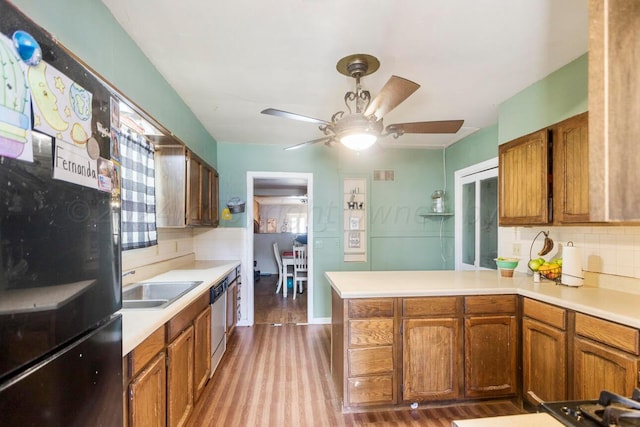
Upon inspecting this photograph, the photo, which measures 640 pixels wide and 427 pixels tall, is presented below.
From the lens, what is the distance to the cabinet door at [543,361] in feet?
5.93

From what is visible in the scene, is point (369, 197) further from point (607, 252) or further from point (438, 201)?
point (607, 252)

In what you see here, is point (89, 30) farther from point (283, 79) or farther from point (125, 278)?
point (125, 278)

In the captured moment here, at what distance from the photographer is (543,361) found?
6.39ft

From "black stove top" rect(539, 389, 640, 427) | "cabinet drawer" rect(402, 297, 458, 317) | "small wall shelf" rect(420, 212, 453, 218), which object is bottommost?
"cabinet drawer" rect(402, 297, 458, 317)

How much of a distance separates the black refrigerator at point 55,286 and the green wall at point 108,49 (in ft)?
1.94

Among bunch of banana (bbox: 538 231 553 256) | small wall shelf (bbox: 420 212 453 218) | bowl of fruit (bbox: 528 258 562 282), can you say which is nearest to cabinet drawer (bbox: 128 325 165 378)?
bowl of fruit (bbox: 528 258 562 282)

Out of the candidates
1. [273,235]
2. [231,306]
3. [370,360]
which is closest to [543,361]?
[370,360]

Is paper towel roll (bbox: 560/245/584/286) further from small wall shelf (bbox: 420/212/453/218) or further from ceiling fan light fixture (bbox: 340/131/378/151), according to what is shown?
small wall shelf (bbox: 420/212/453/218)

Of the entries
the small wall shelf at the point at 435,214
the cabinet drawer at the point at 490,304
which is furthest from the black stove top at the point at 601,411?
the small wall shelf at the point at 435,214

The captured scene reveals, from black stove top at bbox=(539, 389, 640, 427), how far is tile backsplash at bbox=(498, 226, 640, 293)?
5.76ft

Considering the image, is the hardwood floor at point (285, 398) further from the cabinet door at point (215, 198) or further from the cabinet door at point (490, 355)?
the cabinet door at point (215, 198)

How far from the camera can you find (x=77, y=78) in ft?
2.45

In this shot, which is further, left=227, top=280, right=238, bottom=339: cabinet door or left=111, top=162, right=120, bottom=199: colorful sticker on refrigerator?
left=227, top=280, right=238, bottom=339: cabinet door

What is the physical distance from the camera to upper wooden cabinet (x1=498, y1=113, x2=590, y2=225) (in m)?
1.92
